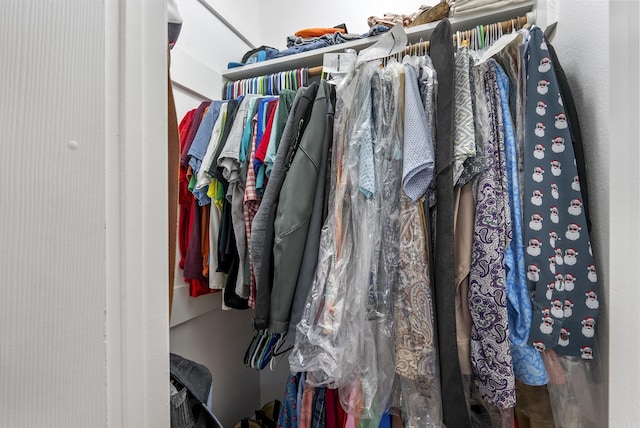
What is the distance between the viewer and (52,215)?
0.26 meters

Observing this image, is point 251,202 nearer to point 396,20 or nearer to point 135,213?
point 135,213

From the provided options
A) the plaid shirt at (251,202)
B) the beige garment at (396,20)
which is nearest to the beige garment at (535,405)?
the plaid shirt at (251,202)

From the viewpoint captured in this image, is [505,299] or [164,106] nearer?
[164,106]

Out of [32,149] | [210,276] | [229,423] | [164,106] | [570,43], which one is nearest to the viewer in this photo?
[32,149]

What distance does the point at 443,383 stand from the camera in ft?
1.83

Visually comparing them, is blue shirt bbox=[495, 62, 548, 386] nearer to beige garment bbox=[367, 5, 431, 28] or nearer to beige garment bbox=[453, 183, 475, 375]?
beige garment bbox=[453, 183, 475, 375]

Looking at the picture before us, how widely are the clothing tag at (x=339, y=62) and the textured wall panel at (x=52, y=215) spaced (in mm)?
588

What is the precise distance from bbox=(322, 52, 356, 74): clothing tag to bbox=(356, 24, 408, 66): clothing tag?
0.12 feet

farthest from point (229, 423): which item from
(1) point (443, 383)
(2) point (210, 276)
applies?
(1) point (443, 383)

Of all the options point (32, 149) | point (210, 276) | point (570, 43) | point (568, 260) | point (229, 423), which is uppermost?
point (570, 43)

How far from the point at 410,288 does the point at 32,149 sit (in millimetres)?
635

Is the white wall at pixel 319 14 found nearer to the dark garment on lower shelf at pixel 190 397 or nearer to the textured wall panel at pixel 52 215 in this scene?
the textured wall panel at pixel 52 215

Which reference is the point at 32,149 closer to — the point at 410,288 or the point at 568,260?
the point at 410,288

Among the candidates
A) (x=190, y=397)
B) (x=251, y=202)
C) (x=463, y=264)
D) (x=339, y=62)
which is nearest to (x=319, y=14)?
(x=339, y=62)
